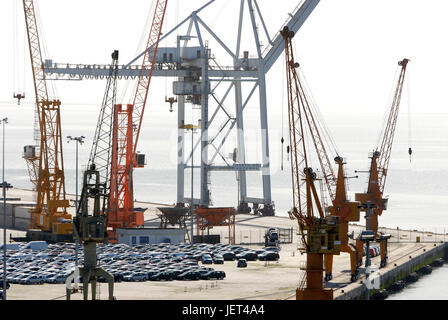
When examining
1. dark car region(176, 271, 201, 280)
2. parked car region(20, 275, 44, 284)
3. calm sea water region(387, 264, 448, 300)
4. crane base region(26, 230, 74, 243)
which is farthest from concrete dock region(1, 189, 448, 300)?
crane base region(26, 230, 74, 243)

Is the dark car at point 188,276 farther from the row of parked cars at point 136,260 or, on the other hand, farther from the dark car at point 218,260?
the dark car at point 218,260

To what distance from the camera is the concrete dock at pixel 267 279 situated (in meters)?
83.8

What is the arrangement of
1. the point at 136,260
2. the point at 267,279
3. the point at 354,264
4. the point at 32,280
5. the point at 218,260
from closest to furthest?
the point at 32,280 → the point at 267,279 → the point at 354,264 → the point at 136,260 → the point at 218,260

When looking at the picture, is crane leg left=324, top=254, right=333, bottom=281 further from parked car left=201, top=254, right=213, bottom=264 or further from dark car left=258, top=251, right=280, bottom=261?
dark car left=258, top=251, right=280, bottom=261

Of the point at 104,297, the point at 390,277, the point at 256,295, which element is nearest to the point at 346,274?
the point at 390,277

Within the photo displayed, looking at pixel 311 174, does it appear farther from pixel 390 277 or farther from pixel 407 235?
pixel 407 235

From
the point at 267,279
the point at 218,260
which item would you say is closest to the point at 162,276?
the point at 267,279

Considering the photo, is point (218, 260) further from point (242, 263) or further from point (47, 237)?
point (47, 237)

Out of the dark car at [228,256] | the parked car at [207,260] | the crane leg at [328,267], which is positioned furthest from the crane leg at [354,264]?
the dark car at [228,256]

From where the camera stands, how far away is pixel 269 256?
110188 mm

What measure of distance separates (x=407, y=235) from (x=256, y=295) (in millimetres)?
63728

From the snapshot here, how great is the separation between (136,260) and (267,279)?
15.5 metres

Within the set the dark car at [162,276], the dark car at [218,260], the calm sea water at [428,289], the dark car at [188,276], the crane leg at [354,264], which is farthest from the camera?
the dark car at [218,260]

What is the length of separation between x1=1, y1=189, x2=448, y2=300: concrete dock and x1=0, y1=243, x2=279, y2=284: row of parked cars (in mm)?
1590
